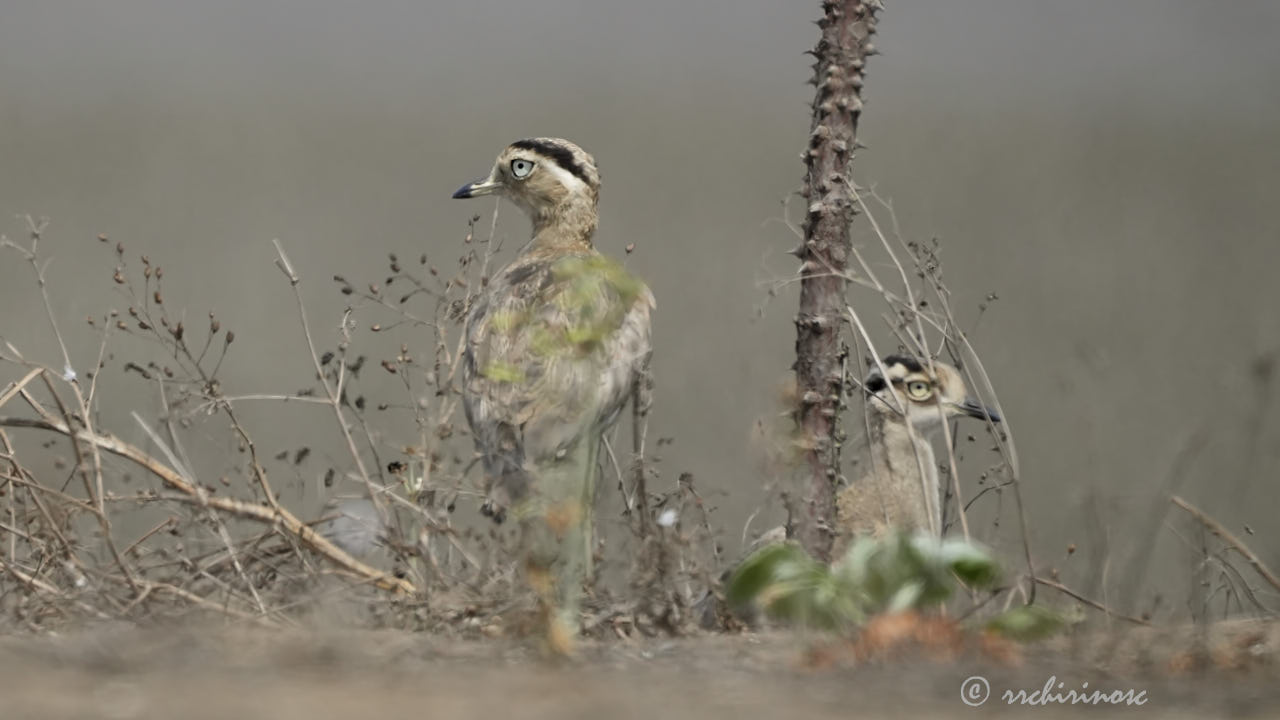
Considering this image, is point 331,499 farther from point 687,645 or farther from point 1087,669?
point 1087,669

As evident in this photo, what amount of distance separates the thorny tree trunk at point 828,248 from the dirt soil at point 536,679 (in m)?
1.39

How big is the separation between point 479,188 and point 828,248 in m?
2.57

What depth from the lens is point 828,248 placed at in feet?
20.1

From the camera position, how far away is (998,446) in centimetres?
555

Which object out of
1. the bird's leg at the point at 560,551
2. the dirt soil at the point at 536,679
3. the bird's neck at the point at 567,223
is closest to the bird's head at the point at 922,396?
the bird's leg at the point at 560,551

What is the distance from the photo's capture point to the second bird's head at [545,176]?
792 cm

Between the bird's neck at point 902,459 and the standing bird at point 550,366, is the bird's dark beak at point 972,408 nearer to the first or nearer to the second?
the bird's neck at point 902,459

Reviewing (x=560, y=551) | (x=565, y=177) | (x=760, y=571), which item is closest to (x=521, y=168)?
(x=565, y=177)

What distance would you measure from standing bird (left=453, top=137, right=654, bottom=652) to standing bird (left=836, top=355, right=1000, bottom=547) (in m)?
1.07

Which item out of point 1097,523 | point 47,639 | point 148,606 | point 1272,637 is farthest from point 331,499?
point 1272,637

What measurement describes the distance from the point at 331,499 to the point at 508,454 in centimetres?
90

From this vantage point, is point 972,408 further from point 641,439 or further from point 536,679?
point 536,679

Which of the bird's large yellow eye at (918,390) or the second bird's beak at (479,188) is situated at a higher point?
the second bird's beak at (479,188)

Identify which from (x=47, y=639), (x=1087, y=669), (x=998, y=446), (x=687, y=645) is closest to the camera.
Result: (x=1087, y=669)
